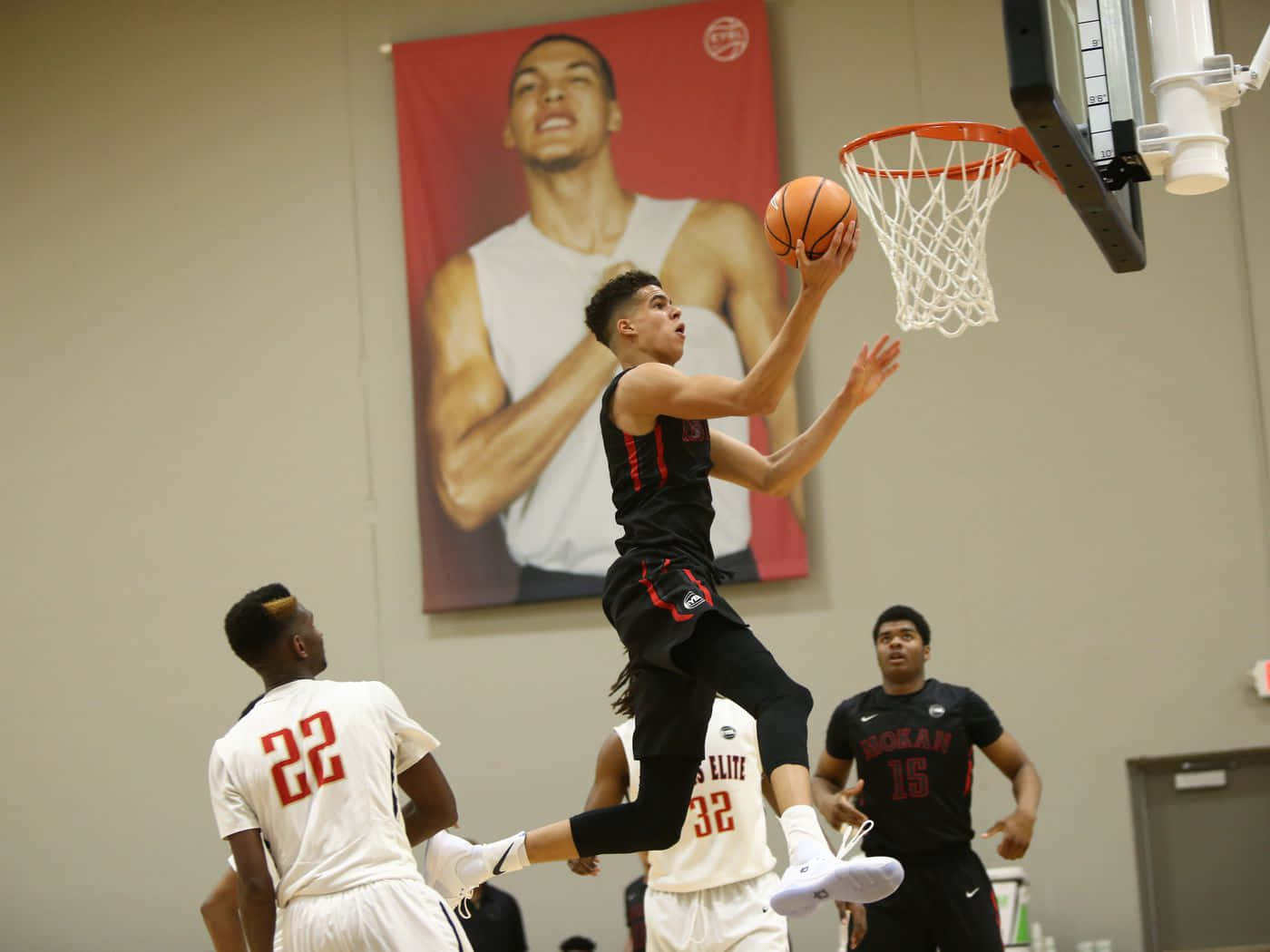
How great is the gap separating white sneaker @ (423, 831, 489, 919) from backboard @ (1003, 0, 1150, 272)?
2.73 meters

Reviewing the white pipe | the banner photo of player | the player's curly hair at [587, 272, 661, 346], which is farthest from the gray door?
the player's curly hair at [587, 272, 661, 346]

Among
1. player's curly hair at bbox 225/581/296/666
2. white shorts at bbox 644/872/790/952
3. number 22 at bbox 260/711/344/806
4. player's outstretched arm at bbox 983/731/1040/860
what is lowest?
white shorts at bbox 644/872/790/952

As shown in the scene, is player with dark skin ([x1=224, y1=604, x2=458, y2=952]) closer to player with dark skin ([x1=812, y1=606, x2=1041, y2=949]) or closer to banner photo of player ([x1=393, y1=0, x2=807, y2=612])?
player with dark skin ([x1=812, y1=606, x2=1041, y2=949])

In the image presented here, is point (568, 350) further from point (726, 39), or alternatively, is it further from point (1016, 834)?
point (1016, 834)

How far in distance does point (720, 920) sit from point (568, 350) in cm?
486

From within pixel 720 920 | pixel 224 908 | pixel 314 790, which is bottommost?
pixel 720 920

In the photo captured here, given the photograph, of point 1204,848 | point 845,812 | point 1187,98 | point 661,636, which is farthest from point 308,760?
point 1204,848

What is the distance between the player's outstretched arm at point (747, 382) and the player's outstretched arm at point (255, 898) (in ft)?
5.36

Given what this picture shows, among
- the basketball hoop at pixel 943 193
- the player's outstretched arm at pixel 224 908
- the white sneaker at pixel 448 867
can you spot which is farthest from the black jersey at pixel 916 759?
the player's outstretched arm at pixel 224 908

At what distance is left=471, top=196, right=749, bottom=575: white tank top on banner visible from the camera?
952 centimetres

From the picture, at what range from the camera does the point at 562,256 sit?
32.2 feet

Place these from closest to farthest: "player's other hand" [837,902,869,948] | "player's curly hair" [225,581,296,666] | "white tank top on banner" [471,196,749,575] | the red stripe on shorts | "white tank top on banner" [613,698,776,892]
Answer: the red stripe on shorts, "player's curly hair" [225,581,296,666], "white tank top on banner" [613,698,776,892], "player's other hand" [837,902,869,948], "white tank top on banner" [471,196,749,575]

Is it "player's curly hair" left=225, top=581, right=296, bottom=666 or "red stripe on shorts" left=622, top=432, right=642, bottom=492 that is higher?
"red stripe on shorts" left=622, top=432, right=642, bottom=492

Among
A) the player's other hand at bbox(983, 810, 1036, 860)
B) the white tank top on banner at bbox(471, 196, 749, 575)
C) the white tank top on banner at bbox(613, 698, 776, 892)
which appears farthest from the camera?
the white tank top on banner at bbox(471, 196, 749, 575)
